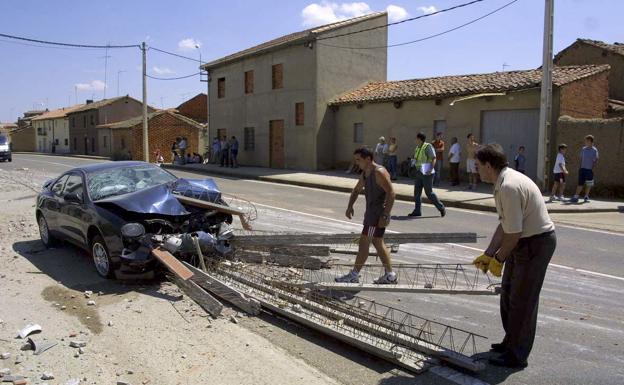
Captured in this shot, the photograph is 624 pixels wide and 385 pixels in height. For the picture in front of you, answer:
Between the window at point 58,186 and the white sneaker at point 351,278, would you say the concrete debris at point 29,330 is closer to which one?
the white sneaker at point 351,278

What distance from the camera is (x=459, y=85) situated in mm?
20172

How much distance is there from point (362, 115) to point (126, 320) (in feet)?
64.2

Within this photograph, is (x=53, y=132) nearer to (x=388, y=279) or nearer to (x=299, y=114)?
(x=299, y=114)

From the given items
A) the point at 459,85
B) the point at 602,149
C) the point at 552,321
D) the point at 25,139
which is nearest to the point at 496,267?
the point at 552,321

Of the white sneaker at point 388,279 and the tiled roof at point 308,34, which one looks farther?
the tiled roof at point 308,34

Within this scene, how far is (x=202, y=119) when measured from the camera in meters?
49.9

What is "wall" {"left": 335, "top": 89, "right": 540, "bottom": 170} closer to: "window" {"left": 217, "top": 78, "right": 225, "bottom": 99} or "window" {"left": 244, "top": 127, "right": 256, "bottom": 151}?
"window" {"left": 244, "top": 127, "right": 256, "bottom": 151}

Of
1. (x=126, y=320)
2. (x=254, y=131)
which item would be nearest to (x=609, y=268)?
(x=126, y=320)

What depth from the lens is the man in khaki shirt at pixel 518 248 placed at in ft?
12.7

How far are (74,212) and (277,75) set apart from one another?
71.4 ft

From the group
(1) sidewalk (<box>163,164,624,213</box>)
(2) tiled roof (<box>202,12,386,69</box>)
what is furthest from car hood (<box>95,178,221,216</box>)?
(2) tiled roof (<box>202,12,386,69</box>)

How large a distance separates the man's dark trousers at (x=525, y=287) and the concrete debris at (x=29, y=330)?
399 cm

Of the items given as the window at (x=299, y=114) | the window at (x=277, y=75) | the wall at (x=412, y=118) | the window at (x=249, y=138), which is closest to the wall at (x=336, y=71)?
the wall at (x=412, y=118)

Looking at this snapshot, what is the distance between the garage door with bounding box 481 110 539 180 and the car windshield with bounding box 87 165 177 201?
1285 centimetres
